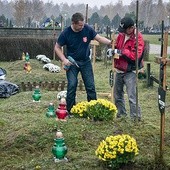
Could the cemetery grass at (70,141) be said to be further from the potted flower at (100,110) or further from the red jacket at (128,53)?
the red jacket at (128,53)

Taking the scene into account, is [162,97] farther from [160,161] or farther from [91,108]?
[91,108]

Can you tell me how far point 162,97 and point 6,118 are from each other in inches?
132

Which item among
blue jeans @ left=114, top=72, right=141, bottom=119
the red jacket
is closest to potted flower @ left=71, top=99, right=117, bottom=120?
blue jeans @ left=114, top=72, right=141, bottom=119

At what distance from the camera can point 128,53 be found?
7227 millimetres

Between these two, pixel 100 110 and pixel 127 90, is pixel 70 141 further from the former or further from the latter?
pixel 127 90

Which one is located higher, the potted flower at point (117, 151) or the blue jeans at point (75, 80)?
the blue jeans at point (75, 80)

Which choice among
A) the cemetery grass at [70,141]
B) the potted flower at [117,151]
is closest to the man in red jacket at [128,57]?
the cemetery grass at [70,141]

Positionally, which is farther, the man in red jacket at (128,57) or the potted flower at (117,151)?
the man in red jacket at (128,57)

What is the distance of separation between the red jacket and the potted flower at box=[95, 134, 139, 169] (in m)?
2.41

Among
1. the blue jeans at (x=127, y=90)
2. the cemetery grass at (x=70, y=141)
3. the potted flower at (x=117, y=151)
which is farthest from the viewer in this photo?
the blue jeans at (x=127, y=90)

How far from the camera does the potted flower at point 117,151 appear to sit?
4.96 metres

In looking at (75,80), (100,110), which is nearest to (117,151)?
(100,110)

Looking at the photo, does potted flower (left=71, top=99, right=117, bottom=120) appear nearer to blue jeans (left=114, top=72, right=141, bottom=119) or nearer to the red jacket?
blue jeans (left=114, top=72, right=141, bottom=119)

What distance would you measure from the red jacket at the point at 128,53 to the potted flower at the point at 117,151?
241cm
